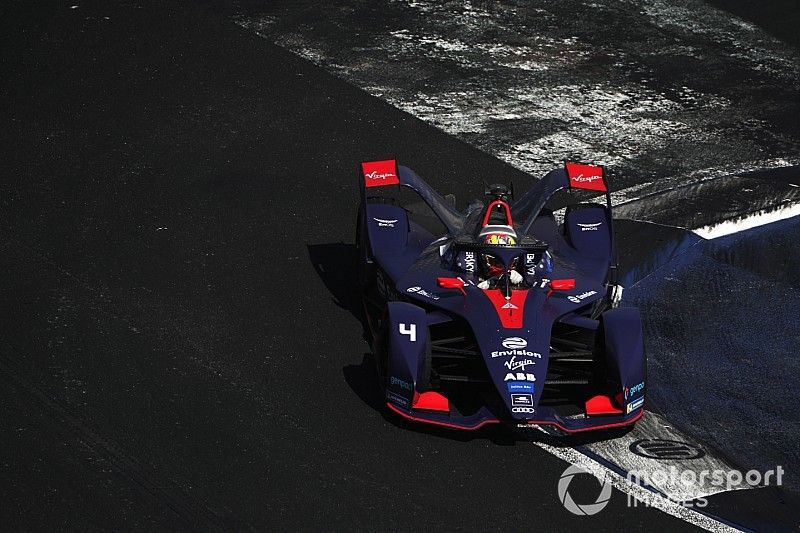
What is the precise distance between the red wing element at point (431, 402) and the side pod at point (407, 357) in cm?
5

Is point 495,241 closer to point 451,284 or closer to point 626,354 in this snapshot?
point 451,284

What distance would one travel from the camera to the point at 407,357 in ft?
35.6

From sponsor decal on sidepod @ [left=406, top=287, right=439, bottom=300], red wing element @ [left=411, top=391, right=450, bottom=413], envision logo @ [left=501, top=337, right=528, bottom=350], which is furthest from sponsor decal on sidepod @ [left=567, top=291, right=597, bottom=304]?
red wing element @ [left=411, top=391, right=450, bottom=413]

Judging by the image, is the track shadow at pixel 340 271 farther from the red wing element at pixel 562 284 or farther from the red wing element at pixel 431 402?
the red wing element at pixel 562 284

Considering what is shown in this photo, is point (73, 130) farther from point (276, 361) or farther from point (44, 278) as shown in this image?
point (276, 361)

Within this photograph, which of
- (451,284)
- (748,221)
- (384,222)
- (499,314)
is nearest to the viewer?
(499,314)

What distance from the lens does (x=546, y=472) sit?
34.7 ft

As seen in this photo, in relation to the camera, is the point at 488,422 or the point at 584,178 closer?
the point at 488,422

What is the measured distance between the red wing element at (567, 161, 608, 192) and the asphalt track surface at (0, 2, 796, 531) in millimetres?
2393

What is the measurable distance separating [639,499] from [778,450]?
5.21 ft

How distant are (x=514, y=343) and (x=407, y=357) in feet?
3.05

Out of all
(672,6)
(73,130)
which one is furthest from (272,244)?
(672,6)

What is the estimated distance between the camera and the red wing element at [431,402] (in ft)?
35.3

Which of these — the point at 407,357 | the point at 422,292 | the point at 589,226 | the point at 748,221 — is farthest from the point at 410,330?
the point at 748,221
